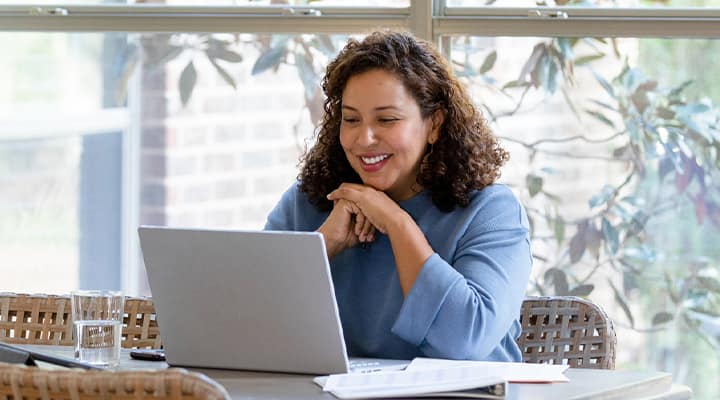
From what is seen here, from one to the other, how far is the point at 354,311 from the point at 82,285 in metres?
1.55

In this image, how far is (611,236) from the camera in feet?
10.6

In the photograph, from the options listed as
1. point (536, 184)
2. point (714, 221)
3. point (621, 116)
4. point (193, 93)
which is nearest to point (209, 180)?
point (193, 93)

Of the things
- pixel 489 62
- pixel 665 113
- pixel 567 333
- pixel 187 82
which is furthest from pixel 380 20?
pixel 567 333

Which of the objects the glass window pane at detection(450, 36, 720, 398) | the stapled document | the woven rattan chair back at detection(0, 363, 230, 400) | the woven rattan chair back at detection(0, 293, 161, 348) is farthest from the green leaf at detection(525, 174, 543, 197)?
the woven rattan chair back at detection(0, 363, 230, 400)

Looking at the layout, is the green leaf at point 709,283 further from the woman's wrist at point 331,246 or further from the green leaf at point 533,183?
the woman's wrist at point 331,246

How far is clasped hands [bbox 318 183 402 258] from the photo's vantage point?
249cm

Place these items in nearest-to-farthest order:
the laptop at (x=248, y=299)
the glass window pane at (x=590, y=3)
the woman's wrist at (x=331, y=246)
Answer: the laptop at (x=248, y=299) → the woman's wrist at (x=331, y=246) → the glass window pane at (x=590, y=3)

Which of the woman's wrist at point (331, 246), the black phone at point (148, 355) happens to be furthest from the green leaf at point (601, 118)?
the black phone at point (148, 355)

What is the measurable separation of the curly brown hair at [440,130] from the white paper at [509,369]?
0.54 meters

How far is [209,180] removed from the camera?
3.69 m

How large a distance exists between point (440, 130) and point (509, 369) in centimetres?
79

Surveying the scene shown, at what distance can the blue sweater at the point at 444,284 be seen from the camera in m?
2.25

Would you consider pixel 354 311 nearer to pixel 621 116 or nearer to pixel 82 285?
pixel 621 116

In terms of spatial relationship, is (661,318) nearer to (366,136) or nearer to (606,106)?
(606,106)
